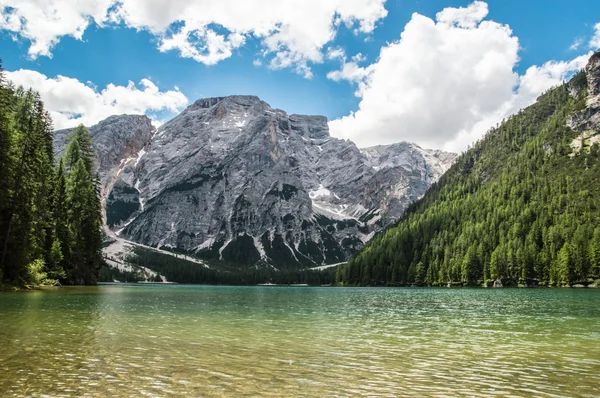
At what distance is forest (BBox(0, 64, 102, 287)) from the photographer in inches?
2190

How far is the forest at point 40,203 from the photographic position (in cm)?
5562

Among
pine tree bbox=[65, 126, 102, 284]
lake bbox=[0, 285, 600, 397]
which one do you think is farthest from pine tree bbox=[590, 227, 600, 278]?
pine tree bbox=[65, 126, 102, 284]

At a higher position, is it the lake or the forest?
the forest

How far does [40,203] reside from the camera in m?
66.2

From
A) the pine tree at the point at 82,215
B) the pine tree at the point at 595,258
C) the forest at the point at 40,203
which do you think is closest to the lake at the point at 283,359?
the forest at the point at 40,203

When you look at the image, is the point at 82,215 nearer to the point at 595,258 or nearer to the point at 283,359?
the point at 283,359

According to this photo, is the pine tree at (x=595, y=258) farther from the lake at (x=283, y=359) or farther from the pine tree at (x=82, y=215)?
the pine tree at (x=82, y=215)

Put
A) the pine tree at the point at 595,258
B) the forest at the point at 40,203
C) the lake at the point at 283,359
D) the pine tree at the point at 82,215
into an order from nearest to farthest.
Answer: the lake at the point at 283,359, the forest at the point at 40,203, the pine tree at the point at 82,215, the pine tree at the point at 595,258

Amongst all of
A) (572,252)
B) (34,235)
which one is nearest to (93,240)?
(34,235)

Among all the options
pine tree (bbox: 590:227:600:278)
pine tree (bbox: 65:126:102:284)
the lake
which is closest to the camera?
the lake

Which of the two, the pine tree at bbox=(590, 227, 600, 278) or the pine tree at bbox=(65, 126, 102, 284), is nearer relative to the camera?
the pine tree at bbox=(65, 126, 102, 284)

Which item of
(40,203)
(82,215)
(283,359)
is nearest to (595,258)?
(82,215)

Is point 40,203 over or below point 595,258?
over

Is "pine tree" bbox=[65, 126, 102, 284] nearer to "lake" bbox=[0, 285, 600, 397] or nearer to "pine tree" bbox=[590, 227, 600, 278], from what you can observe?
"lake" bbox=[0, 285, 600, 397]
